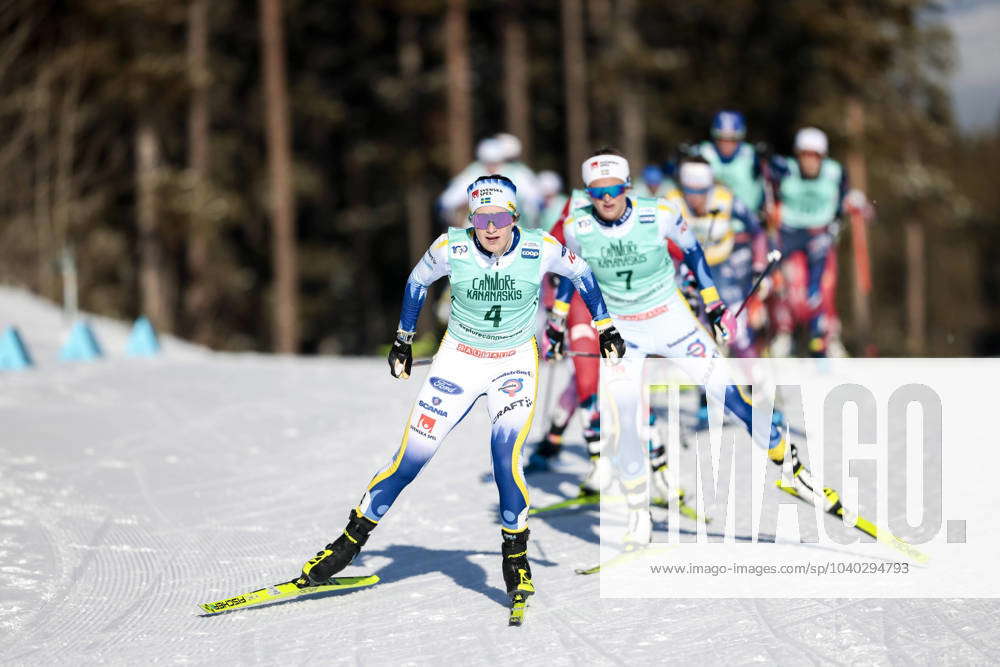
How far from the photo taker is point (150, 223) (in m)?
29.1

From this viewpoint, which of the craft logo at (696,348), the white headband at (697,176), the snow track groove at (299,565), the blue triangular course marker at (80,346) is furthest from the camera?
the blue triangular course marker at (80,346)

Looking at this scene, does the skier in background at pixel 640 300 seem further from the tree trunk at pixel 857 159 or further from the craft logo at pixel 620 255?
the tree trunk at pixel 857 159

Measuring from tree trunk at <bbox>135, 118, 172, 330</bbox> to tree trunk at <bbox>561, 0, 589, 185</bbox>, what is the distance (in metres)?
11.2

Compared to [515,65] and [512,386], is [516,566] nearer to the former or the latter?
[512,386]

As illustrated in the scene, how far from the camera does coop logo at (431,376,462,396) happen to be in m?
6.47

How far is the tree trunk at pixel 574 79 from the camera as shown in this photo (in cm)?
3403

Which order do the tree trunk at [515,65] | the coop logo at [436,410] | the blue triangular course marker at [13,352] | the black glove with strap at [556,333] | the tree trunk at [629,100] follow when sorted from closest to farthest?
1. the coop logo at [436,410]
2. the black glove with strap at [556,333]
3. the blue triangular course marker at [13,352]
4. the tree trunk at [629,100]
5. the tree trunk at [515,65]

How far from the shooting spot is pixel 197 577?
7.27 m

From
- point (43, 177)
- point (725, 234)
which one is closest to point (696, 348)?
point (725, 234)

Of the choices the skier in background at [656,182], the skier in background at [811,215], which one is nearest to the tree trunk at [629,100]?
the skier in background at [811,215]

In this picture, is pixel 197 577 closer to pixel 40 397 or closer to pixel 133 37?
pixel 40 397

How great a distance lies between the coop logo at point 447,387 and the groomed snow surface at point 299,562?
3.72 ft

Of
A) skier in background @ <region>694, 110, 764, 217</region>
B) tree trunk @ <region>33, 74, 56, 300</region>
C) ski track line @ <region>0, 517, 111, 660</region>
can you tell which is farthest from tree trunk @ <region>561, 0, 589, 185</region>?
ski track line @ <region>0, 517, 111, 660</region>

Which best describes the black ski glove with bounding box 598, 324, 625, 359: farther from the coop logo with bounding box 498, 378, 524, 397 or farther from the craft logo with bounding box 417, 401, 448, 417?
the craft logo with bounding box 417, 401, 448, 417
